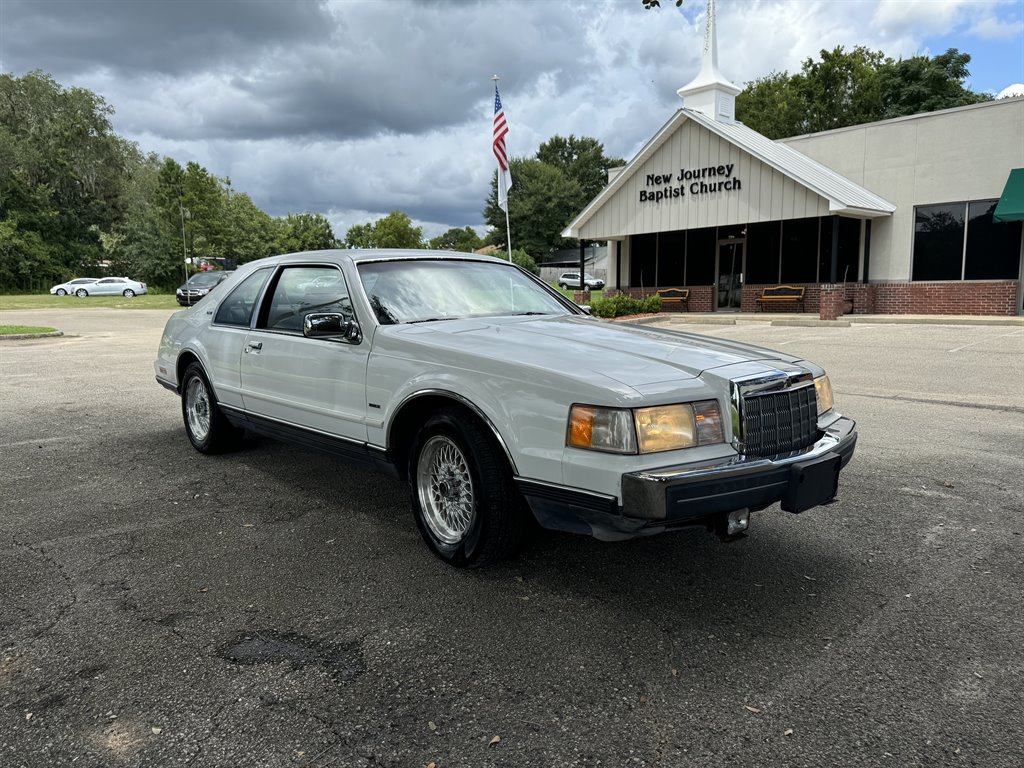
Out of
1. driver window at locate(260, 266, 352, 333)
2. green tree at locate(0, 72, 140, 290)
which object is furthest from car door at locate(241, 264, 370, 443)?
green tree at locate(0, 72, 140, 290)

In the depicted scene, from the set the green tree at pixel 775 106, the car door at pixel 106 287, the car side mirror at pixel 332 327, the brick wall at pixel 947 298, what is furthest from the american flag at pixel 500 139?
the car door at pixel 106 287

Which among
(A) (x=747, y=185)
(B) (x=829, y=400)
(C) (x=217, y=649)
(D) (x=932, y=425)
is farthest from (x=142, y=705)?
(A) (x=747, y=185)

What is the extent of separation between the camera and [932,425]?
701cm

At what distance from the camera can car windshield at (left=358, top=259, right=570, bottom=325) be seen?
4293 millimetres

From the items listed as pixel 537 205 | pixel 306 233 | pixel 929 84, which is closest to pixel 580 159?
pixel 537 205

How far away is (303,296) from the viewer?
4.84 metres

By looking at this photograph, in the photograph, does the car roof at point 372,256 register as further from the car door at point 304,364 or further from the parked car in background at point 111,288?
the parked car in background at point 111,288

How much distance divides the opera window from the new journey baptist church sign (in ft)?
18.1

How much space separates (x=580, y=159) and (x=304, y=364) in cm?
8250

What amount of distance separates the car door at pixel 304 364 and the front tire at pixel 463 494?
0.54m

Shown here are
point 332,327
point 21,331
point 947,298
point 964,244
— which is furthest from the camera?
point 947,298

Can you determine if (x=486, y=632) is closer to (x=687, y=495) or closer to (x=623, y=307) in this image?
(x=687, y=495)

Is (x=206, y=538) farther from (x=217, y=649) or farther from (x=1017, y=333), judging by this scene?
(x=1017, y=333)

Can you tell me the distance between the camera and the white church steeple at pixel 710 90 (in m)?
25.2
